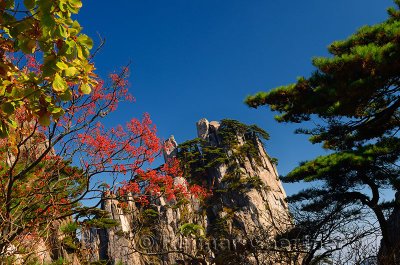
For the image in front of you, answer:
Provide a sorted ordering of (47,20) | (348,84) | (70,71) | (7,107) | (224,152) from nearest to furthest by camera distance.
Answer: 1. (47,20)
2. (70,71)
3. (7,107)
4. (348,84)
5. (224,152)

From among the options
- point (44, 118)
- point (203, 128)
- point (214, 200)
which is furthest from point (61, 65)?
point (203, 128)

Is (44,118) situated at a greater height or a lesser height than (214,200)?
lesser

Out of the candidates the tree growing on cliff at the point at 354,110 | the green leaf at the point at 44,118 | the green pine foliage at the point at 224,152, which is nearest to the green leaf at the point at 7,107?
the green leaf at the point at 44,118

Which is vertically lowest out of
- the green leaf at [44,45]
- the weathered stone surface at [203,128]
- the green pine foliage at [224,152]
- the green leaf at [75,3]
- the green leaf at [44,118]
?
the green leaf at [44,118]

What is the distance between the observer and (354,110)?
5922 mm

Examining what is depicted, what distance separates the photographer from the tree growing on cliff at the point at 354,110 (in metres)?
4.82

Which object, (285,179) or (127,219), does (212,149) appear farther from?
(285,179)

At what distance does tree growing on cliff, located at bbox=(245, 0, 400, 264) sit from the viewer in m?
4.82

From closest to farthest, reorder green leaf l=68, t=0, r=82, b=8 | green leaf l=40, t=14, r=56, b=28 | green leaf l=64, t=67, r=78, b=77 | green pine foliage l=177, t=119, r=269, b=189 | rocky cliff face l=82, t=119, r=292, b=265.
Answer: green leaf l=40, t=14, r=56, b=28
green leaf l=68, t=0, r=82, b=8
green leaf l=64, t=67, r=78, b=77
rocky cliff face l=82, t=119, r=292, b=265
green pine foliage l=177, t=119, r=269, b=189

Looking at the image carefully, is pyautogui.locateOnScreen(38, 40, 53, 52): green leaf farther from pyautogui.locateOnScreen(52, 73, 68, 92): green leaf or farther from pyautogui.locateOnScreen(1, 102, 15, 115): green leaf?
pyautogui.locateOnScreen(1, 102, 15, 115): green leaf

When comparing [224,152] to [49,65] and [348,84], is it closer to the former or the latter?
[348,84]

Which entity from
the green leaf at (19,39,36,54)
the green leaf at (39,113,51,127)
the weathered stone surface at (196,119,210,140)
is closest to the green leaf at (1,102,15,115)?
the green leaf at (39,113,51,127)

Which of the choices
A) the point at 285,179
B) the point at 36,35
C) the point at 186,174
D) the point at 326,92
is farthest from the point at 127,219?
the point at 36,35

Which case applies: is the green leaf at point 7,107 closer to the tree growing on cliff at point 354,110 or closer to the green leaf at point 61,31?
the green leaf at point 61,31
